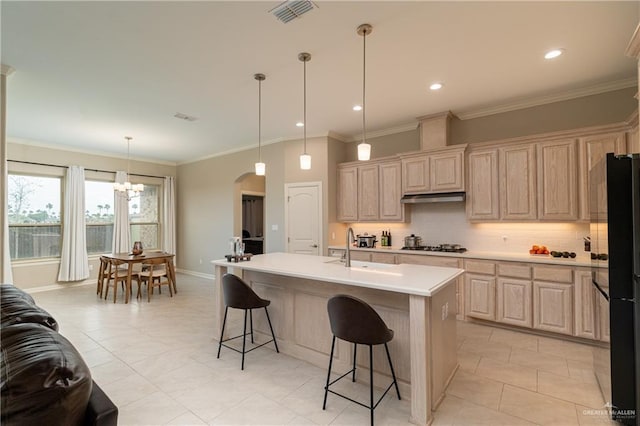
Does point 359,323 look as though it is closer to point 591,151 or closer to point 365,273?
point 365,273

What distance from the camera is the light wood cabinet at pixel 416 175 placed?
184 inches

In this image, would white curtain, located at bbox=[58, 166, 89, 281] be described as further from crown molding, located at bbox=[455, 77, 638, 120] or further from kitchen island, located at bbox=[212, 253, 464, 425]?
crown molding, located at bbox=[455, 77, 638, 120]

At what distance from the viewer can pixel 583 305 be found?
334 cm

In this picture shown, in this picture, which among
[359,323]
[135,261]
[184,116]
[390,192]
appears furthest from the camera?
Answer: [135,261]

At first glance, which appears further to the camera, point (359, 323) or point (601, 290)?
point (601, 290)

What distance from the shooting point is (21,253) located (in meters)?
5.94

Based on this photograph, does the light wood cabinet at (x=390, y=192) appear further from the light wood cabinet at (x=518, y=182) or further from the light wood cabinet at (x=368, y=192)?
the light wood cabinet at (x=518, y=182)

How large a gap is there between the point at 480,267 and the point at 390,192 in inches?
70.6

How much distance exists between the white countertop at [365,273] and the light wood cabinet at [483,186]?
6.06 ft

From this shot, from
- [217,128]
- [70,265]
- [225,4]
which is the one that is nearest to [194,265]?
[70,265]

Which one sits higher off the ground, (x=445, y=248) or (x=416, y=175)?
(x=416, y=175)

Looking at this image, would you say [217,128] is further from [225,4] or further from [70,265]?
[70,265]

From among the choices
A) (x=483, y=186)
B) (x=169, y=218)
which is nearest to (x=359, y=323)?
(x=483, y=186)

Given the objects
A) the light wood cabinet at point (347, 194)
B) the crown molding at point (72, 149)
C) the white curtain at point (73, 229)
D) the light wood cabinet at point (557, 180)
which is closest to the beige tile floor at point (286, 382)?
the light wood cabinet at point (557, 180)
